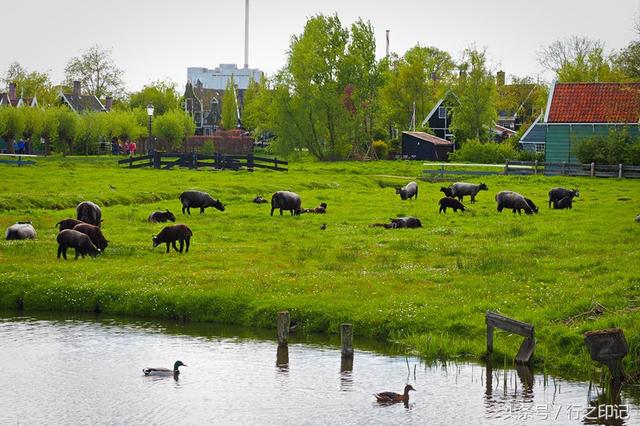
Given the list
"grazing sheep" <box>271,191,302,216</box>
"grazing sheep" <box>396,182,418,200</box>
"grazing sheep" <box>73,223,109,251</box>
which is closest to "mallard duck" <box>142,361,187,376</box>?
"grazing sheep" <box>73,223,109,251</box>

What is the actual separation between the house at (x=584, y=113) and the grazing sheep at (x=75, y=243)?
51.9 metres

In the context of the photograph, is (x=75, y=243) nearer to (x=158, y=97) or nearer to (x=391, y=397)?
(x=391, y=397)

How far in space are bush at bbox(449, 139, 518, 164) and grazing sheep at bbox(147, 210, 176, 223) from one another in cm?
5317

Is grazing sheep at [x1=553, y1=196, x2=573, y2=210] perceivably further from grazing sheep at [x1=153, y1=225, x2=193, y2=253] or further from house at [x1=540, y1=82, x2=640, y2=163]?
house at [x1=540, y1=82, x2=640, y2=163]

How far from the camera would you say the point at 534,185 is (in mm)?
65938

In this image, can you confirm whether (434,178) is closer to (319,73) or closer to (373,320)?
(319,73)

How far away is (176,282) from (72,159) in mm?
66185

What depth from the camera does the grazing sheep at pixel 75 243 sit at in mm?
34062

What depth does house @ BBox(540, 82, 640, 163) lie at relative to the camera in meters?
80.2

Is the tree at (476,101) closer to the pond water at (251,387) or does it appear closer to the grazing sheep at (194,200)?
the grazing sheep at (194,200)

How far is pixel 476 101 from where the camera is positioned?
108500 millimetres

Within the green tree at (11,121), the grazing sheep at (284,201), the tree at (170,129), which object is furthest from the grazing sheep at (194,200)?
the tree at (170,129)

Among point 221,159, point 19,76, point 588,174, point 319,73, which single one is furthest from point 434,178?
point 19,76

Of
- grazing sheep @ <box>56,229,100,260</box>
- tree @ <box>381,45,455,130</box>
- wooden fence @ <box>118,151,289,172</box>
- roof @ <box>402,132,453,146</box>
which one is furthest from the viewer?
tree @ <box>381,45,455,130</box>
